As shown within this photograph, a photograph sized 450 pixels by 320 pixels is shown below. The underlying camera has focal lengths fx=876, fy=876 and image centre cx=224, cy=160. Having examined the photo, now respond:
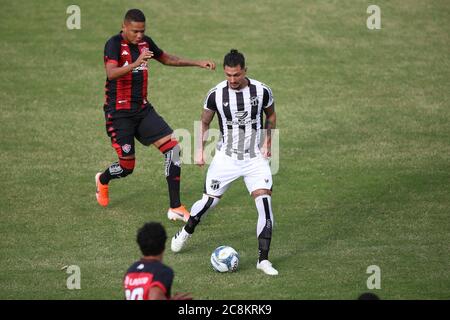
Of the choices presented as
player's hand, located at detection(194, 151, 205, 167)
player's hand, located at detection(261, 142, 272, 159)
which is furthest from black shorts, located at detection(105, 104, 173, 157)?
player's hand, located at detection(261, 142, 272, 159)

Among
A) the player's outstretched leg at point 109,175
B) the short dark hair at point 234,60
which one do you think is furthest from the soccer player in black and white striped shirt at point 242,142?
the player's outstretched leg at point 109,175

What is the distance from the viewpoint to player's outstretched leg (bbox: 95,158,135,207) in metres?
15.2

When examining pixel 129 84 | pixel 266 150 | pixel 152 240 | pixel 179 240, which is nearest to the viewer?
pixel 152 240

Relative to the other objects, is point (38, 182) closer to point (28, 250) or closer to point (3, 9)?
point (28, 250)

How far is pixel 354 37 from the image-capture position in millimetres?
23844

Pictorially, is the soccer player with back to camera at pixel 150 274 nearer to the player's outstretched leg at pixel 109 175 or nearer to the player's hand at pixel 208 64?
the player's hand at pixel 208 64

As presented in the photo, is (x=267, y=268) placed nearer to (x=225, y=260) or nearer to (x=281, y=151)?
(x=225, y=260)

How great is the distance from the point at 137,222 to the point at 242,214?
185 cm

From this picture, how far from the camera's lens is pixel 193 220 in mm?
13453

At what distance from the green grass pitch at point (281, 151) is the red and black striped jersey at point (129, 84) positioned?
1948 millimetres

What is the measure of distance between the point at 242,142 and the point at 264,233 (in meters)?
1.43

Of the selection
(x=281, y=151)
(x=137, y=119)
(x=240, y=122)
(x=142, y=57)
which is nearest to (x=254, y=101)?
(x=240, y=122)

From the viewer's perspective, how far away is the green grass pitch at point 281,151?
42.8ft

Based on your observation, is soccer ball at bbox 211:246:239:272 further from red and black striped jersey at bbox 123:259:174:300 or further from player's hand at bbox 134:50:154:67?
red and black striped jersey at bbox 123:259:174:300
